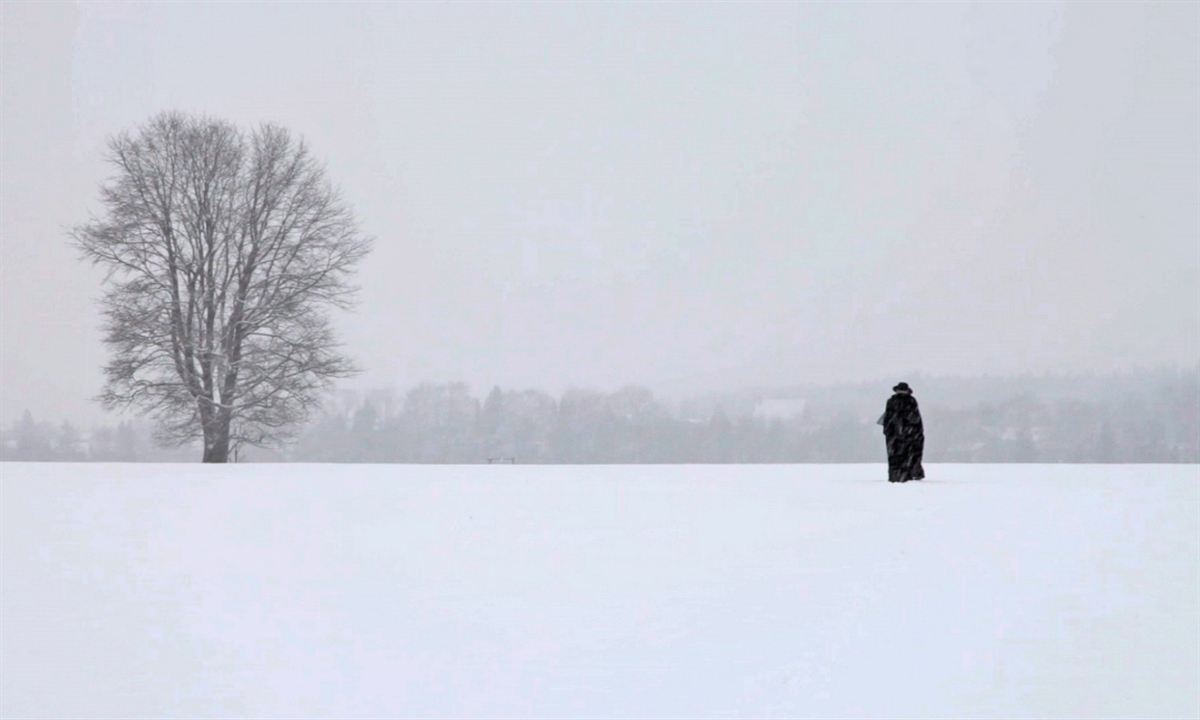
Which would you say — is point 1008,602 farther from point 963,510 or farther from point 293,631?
point 963,510

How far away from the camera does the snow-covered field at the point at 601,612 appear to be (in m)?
7.94

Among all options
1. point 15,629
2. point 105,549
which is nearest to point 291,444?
point 105,549

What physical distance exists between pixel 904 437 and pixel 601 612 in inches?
688

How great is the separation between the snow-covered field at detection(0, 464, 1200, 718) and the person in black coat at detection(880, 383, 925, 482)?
7625mm

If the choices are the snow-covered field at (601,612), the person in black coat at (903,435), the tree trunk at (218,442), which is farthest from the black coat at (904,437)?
the tree trunk at (218,442)

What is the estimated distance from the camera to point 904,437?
2630cm

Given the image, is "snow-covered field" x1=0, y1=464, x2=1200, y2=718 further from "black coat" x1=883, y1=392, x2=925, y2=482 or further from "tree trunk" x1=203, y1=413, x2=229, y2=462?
"tree trunk" x1=203, y1=413, x2=229, y2=462

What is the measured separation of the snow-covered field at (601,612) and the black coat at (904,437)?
763cm

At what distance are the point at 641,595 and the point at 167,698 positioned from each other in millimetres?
4318

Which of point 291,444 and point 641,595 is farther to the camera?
point 291,444

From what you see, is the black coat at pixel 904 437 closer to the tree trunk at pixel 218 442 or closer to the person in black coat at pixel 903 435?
the person in black coat at pixel 903 435

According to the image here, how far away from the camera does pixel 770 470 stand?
1251 inches

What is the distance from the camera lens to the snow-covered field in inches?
313

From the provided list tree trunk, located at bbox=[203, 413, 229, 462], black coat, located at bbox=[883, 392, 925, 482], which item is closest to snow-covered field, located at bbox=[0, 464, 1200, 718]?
black coat, located at bbox=[883, 392, 925, 482]
